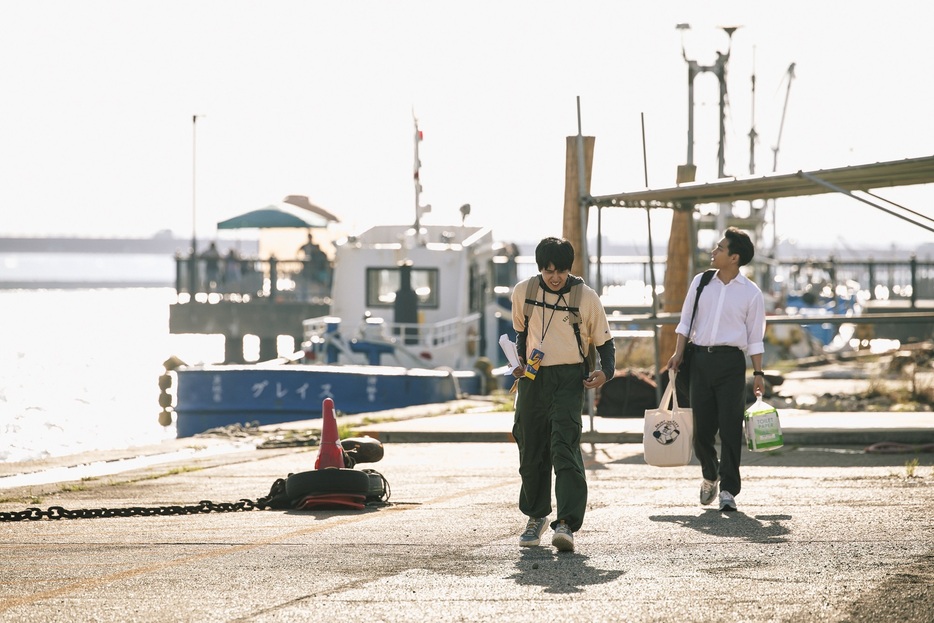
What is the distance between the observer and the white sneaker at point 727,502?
8.60 metres

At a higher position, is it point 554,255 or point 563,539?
point 554,255

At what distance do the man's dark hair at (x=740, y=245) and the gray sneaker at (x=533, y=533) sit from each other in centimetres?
224

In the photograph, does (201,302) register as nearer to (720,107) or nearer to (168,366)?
(168,366)

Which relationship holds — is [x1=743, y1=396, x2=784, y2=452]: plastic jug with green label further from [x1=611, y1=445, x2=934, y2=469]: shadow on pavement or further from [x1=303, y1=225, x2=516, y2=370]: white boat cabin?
[x1=303, y1=225, x2=516, y2=370]: white boat cabin

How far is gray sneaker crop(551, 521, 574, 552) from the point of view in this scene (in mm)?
7098

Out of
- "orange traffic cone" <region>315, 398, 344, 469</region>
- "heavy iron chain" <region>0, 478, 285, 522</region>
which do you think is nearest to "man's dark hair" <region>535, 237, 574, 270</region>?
"orange traffic cone" <region>315, 398, 344, 469</region>

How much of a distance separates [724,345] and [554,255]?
1.80 m

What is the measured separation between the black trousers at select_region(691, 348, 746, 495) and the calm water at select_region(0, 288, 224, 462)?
522 inches

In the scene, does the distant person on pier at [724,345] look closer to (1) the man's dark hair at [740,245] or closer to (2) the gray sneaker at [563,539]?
(1) the man's dark hair at [740,245]

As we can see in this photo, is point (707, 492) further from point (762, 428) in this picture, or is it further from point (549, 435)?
point (549, 435)

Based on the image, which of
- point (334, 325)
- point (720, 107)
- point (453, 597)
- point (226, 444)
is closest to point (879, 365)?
point (720, 107)

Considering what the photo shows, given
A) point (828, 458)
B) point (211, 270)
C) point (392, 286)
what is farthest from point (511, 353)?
point (211, 270)

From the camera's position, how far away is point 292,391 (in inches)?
866

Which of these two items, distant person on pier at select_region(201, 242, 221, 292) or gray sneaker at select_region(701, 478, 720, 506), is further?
distant person on pier at select_region(201, 242, 221, 292)
